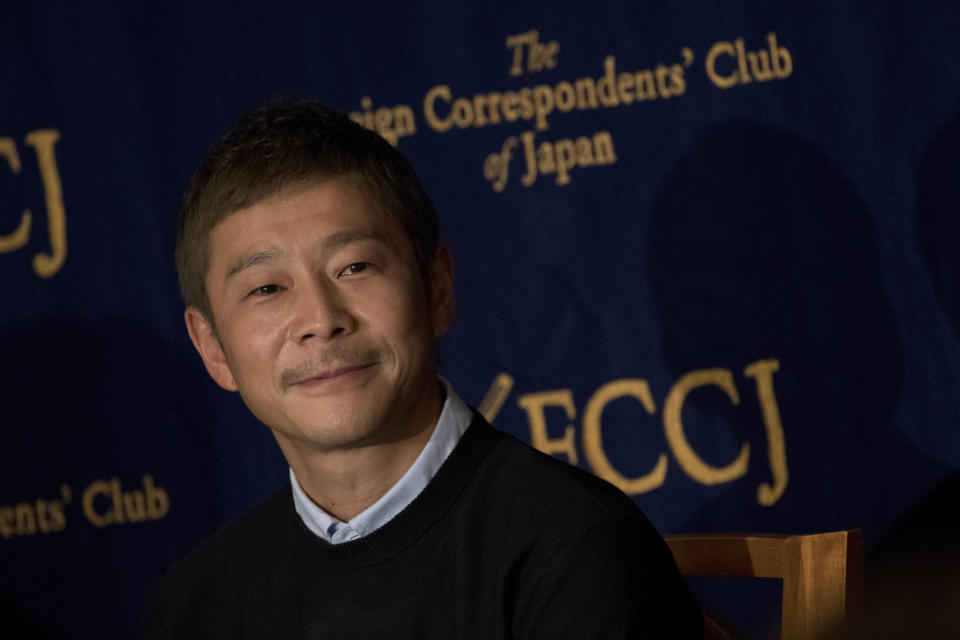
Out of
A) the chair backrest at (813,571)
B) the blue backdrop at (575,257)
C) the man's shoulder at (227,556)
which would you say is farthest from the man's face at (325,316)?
the blue backdrop at (575,257)

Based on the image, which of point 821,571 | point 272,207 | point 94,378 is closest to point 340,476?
point 272,207

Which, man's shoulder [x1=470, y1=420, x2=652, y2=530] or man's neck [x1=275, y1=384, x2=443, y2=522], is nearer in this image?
man's shoulder [x1=470, y1=420, x2=652, y2=530]

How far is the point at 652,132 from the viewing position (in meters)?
1.78

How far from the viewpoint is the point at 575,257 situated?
1.77m

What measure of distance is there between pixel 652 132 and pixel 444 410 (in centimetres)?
95

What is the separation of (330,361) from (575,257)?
3.04 feet

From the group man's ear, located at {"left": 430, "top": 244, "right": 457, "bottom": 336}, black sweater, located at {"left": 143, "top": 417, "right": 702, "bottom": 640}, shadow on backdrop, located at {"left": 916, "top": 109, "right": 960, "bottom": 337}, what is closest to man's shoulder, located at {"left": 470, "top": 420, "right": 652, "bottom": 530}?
black sweater, located at {"left": 143, "top": 417, "right": 702, "bottom": 640}

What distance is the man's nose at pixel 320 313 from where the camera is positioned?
2.93 ft

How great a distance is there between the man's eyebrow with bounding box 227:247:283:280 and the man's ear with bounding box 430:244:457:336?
17 centimetres

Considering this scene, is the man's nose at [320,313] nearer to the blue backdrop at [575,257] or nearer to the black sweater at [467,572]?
the black sweater at [467,572]

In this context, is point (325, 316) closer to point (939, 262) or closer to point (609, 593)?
point (609, 593)

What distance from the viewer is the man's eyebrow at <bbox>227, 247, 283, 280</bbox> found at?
0.92 meters

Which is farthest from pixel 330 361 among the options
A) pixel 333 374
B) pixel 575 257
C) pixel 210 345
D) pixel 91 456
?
pixel 91 456

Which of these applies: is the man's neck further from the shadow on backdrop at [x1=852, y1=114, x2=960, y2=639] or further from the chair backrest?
the shadow on backdrop at [x1=852, y1=114, x2=960, y2=639]
